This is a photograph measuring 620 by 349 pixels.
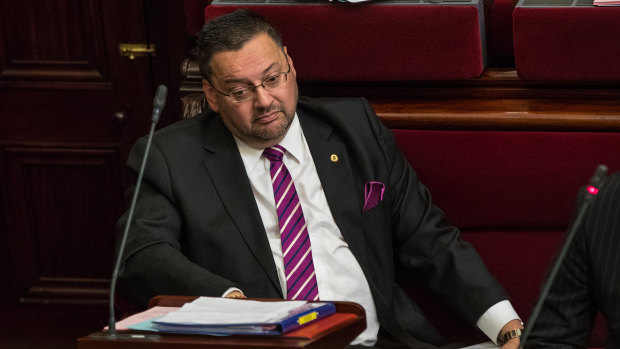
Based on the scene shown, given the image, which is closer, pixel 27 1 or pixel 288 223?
pixel 288 223

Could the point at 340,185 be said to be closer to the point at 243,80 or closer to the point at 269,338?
the point at 243,80

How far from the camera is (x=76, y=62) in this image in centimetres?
335

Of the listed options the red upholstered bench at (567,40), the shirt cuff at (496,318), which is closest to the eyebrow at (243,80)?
the red upholstered bench at (567,40)

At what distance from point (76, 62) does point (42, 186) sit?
19.9 inches

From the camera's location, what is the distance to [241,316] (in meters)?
1.45

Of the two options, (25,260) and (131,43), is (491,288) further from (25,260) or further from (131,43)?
(25,260)

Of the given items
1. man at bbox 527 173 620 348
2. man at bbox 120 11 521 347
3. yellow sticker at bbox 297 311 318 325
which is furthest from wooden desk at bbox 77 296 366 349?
man at bbox 120 11 521 347

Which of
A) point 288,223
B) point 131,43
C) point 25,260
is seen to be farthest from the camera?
point 25,260

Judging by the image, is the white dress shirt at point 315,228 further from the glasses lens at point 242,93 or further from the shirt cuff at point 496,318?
the shirt cuff at point 496,318

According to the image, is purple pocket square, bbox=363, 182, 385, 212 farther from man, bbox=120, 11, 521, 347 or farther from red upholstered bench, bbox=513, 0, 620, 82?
red upholstered bench, bbox=513, 0, 620, 82

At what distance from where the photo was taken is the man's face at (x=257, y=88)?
213 cm

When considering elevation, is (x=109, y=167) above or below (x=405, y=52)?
below

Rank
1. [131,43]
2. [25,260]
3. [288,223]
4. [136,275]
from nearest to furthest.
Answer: [136,275], [288,223], [131,43], [25,260]

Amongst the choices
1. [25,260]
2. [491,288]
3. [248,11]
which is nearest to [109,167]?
[25,260]
